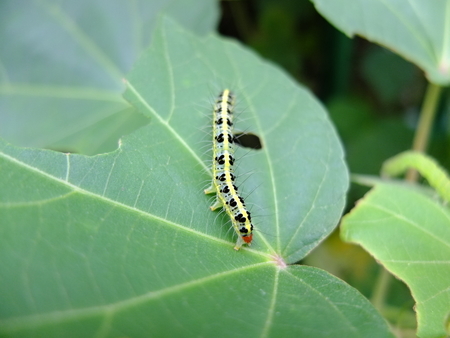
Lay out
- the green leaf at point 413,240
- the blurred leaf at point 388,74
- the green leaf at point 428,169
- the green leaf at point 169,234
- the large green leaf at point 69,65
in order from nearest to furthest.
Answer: the green leaf at point 169,234 < the green leaf at point 413,240 < the green leaf at point 428,169 < the large green leaf at point 69,65 < the blurred leaf at point 388,74

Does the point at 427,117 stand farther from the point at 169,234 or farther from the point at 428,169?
the point at 169,234

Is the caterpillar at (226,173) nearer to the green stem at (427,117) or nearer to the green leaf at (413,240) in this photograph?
the green leaf at (413,240)

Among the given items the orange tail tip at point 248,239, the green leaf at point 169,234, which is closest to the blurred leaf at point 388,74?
the green leaf at point 169,234

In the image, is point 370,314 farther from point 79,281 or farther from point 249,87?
point 249,87

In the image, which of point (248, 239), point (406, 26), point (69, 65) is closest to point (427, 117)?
point (406, 26)

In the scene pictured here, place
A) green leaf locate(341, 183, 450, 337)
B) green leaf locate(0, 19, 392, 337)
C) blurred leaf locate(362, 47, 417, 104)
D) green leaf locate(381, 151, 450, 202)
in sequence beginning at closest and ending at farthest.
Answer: green leaf locate(0, 19, 392, 337), green leaf locate(341, 183, 450, 337), green leaf locate(381, 151, 450, 202), blurred leaf locate(362, 47, 417, 104)

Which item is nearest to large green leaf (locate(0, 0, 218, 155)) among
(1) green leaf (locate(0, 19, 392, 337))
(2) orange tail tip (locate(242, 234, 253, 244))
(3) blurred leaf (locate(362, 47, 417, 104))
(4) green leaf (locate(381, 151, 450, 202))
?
(1) green leaf (locate(0, 19, 392, 337))

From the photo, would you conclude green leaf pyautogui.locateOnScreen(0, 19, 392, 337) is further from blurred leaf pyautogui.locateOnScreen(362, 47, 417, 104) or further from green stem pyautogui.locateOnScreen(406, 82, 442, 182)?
blurred leaf pyautogui.locateOnScreen(362, 47, 417, 104)
